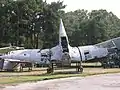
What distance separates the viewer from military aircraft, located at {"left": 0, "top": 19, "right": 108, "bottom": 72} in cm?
4275

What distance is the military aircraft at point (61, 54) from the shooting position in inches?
1683

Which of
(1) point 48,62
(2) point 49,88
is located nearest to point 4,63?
(1) point 48,62

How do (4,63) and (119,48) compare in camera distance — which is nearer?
(4,63)

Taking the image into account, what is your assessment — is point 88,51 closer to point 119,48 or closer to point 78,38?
point 119,48

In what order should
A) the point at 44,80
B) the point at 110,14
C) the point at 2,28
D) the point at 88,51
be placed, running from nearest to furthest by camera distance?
the point at 44,80, the point at 88,51, the point at 2,28, the point at 110,14

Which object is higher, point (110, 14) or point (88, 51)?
point (110, 14)

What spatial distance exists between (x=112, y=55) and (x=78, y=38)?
28108 mm

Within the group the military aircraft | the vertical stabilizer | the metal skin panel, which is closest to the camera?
the vertical stabilizer

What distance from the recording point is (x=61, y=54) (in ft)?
142

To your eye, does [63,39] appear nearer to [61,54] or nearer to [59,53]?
[61,54]

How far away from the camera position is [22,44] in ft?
234

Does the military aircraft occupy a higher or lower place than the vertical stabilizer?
lower

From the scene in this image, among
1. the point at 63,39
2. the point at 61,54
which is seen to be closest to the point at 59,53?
the point at 61,54

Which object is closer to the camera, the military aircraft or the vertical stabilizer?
the vertical stabilizer
